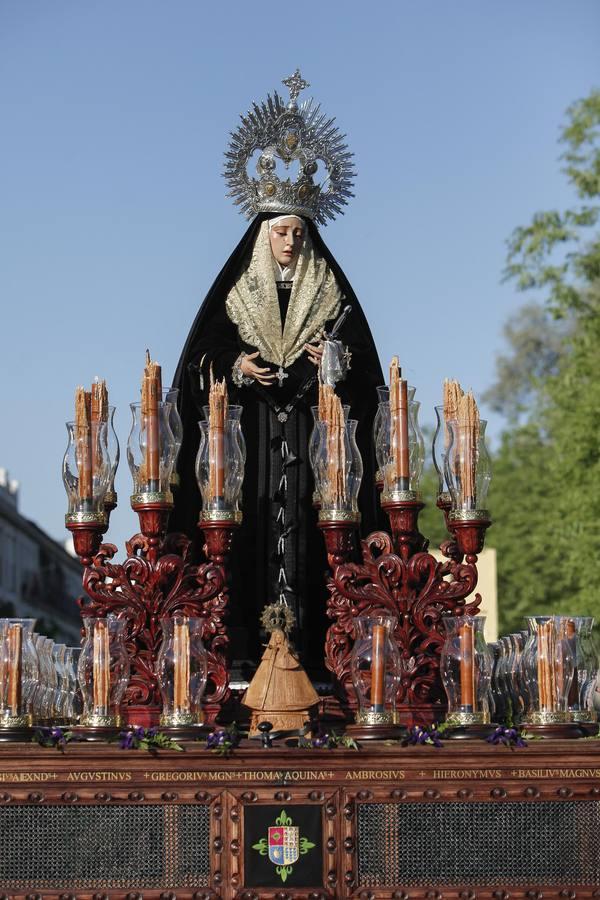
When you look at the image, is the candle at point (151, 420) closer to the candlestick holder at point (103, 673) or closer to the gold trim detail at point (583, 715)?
the candlestick holder at point (103, 673)

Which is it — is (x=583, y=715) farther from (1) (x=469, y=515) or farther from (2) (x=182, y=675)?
(2) (x=182, y=675)

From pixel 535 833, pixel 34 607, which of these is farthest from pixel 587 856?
pixel 34 607

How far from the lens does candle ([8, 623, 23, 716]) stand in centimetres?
1017

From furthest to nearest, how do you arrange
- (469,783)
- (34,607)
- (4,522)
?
(34,607)
(4,522)
(469,783)

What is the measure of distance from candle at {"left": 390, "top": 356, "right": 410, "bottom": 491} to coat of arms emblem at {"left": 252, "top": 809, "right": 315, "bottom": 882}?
246 cm

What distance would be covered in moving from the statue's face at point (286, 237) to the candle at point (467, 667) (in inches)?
139

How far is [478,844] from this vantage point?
10.0 meters

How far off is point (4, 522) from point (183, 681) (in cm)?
4885

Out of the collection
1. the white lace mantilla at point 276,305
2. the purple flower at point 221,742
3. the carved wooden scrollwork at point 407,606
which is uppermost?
the white lace mantilla at point 276,305

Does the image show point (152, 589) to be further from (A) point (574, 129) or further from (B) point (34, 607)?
(B) point (34, 607)

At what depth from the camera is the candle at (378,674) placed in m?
10.3

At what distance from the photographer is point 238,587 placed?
1242cm

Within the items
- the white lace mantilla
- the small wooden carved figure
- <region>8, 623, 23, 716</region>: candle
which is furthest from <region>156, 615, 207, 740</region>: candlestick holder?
the white lace mantilla

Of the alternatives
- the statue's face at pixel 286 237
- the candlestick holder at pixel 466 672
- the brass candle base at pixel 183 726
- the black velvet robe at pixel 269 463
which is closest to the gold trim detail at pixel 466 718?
the candlestick holder at pixel 466 672
